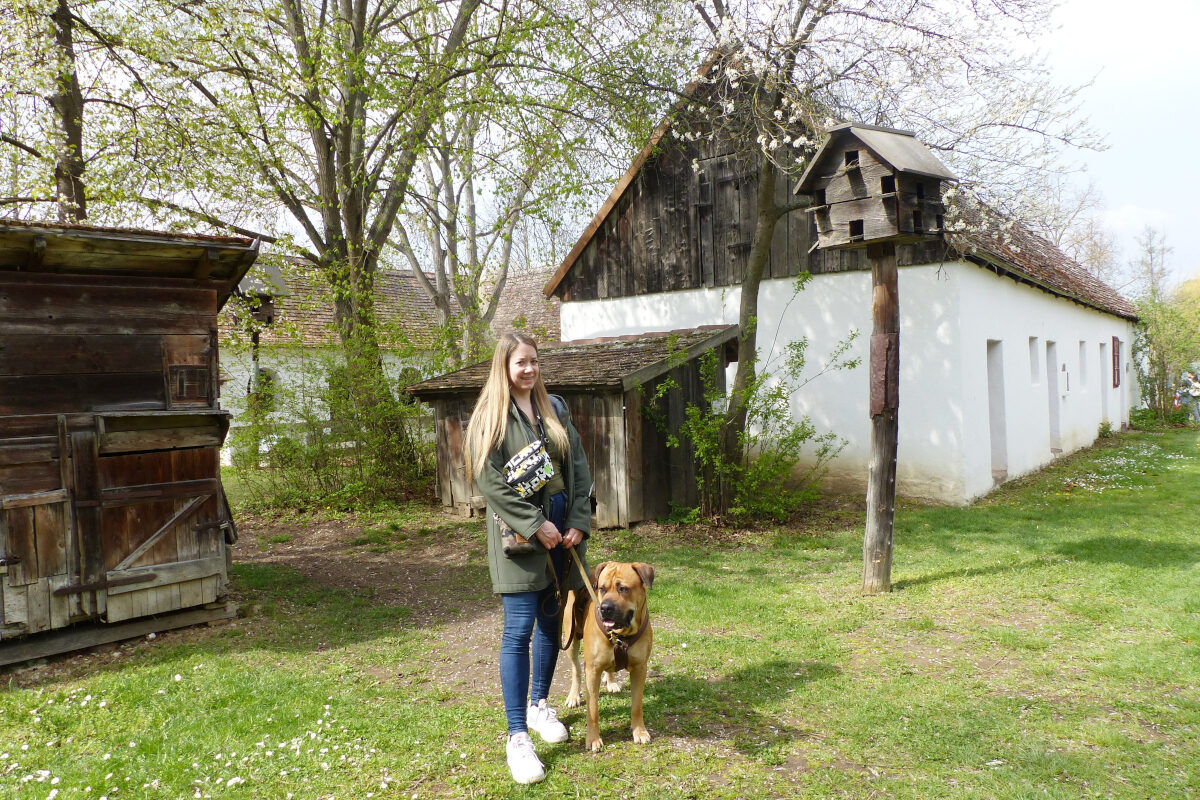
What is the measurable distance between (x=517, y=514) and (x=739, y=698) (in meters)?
2.08

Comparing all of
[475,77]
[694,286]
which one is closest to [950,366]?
[694,286]

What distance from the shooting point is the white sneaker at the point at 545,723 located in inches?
160

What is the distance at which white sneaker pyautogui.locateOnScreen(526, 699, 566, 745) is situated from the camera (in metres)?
4.07

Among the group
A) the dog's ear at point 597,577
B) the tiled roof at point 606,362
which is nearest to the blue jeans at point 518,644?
the dog's ear at point 597,577

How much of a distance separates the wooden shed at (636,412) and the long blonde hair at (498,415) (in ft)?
18.4

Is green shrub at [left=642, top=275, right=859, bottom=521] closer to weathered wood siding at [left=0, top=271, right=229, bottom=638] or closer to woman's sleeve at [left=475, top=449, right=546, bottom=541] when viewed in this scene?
weathered wood siding at [left=0, top=271, right=229, bottom=638]

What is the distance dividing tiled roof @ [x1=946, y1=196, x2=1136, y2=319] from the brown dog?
260 inches

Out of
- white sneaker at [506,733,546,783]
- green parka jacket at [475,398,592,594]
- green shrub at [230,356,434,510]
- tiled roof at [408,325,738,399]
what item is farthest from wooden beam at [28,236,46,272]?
green shrub at [230,356,434,510]

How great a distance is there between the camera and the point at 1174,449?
1722 centimetres

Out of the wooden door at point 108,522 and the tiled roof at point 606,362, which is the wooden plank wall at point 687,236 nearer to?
the tiled roof at point 606,362

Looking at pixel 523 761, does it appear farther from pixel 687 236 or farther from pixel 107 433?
pixel 687 236

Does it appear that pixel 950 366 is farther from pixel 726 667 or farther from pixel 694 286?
pixel 726 667

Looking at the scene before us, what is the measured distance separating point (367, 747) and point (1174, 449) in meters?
19.4

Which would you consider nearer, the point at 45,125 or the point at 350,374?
the point at 45,125
